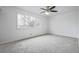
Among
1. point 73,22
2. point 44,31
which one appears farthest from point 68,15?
point 44,31

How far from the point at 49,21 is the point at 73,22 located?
8.18ft

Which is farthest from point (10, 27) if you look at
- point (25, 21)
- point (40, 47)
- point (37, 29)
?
point (37, 29)

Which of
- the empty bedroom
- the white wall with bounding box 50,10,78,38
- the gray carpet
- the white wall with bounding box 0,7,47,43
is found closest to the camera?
the gray carpet

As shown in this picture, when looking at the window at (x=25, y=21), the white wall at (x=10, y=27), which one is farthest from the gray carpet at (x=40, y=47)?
the window at (x=25, y=21)

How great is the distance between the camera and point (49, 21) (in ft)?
21.4

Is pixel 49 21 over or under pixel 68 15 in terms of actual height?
under

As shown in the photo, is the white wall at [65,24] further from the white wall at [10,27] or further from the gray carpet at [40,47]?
the white wall at [10,27]

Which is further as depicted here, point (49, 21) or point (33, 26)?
point (49, 21)

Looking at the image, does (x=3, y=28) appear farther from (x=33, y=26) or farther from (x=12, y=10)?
(x=33, y=26)

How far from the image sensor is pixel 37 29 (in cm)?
540

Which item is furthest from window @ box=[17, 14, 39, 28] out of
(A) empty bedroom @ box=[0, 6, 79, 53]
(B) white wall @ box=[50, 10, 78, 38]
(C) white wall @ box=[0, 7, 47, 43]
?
(B) white wall @ box=[50, 10, 78, 38]

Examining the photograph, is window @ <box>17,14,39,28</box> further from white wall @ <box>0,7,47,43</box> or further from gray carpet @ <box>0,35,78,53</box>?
gray carpet @ <box>0,35,78,53</box>

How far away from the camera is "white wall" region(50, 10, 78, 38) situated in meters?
4.77

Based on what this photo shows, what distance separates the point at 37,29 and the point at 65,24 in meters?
2.71
